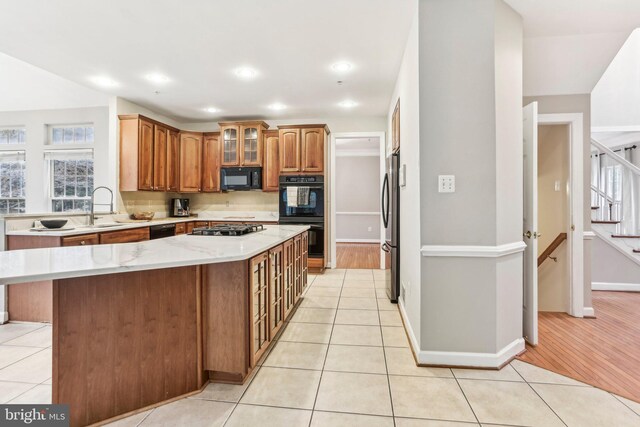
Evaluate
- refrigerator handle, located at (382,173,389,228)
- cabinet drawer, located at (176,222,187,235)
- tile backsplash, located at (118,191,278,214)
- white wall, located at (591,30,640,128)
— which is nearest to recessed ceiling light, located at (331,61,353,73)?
refrigerator handle, located at (382,173,389,228)

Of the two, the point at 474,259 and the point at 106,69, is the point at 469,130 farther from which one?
the point at 106,69

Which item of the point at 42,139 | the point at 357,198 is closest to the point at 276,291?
the point at 42,139

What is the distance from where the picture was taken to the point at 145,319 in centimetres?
170

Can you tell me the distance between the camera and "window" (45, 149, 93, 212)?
492 cm

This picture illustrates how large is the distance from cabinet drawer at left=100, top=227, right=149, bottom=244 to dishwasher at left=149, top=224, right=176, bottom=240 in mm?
79

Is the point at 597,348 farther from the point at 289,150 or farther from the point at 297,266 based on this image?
the point at 289,150

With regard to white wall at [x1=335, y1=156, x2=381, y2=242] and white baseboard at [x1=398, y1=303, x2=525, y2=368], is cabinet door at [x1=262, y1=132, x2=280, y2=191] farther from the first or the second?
white wall at [x1=335, y1=156, x2=381, y2=242]

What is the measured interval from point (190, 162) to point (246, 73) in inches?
90.9

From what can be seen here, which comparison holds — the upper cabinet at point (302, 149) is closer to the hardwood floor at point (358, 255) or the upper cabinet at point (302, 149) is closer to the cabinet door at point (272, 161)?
the cabinet door at point (272, 161)

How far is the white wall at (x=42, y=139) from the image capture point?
190 inches

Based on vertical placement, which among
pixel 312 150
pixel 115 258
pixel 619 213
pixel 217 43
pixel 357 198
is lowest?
pixel 115 258

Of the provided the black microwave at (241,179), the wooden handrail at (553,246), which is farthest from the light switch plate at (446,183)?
the black microwave at (241,179)

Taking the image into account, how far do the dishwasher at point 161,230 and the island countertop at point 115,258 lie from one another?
2.22m

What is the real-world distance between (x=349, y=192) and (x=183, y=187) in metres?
4.63
